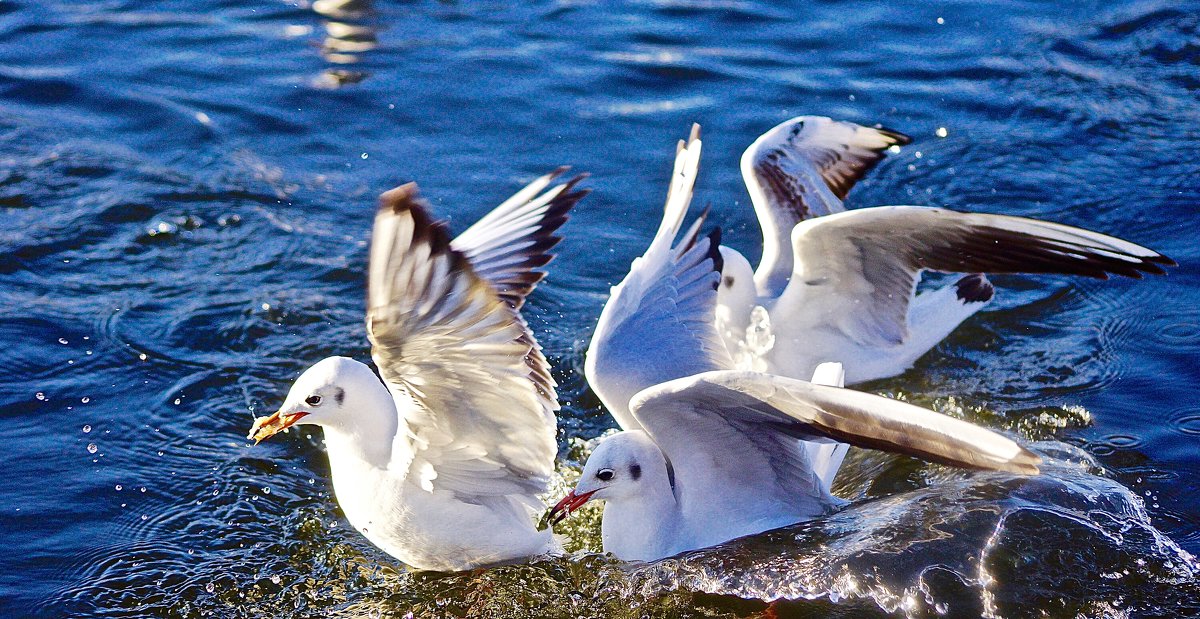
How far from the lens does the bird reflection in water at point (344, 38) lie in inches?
409

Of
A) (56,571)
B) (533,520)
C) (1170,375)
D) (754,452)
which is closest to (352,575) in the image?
(533,520)

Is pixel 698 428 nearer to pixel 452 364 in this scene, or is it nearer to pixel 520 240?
pixel 520 240

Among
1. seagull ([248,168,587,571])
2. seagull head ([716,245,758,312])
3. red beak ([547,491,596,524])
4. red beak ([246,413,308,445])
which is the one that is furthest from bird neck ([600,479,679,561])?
seagull head ([716,245,758,312])

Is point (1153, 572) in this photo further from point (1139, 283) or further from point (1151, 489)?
point (1139, 283)

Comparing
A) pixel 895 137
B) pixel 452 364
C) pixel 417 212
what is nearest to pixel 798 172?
pixel 895 137

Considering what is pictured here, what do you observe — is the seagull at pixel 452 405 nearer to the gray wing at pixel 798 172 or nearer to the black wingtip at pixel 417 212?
the black wingtip at pixel 417 212

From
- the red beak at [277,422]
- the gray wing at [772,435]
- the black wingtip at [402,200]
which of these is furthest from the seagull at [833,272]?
the black wingtip at [402,200]

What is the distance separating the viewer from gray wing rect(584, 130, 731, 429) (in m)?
5.62

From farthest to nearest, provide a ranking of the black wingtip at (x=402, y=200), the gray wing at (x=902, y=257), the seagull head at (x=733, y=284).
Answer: the seagull head at (x=733, y=284) → the gray wing at (x=902, y=257) → the black wingtip at (x=402, y=200)

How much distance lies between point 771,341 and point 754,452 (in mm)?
1872

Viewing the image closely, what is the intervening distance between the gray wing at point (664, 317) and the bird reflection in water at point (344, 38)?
5202 millimetres

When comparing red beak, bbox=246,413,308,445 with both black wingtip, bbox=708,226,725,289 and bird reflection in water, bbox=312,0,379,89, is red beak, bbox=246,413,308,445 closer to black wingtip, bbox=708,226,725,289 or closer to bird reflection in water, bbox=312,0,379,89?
black wingtip, bbox=708,226,725,289

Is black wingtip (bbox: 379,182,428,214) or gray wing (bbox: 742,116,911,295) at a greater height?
black wingtip (bbox: 379,182,428,214)

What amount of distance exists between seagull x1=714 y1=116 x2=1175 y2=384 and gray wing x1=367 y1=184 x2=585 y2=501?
1841 mm
